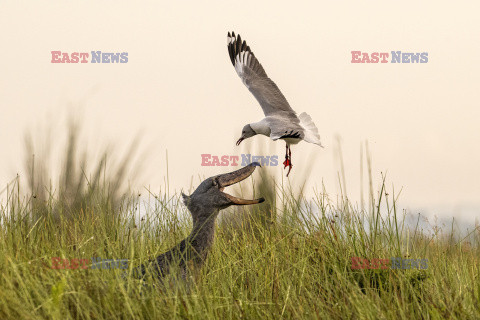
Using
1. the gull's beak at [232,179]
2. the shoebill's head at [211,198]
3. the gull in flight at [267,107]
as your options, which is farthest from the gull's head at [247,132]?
the shoebill's head at [211,198]

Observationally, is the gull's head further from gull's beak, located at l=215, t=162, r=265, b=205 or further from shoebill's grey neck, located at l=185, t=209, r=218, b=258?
shoebill's grey neck, located at l=185, t=209, r=218, b=258

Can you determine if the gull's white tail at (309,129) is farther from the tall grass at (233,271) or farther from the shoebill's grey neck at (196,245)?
the shoebill's grey neck at (196,245)

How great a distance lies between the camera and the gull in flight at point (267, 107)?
7.62m

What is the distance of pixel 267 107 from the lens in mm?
8141

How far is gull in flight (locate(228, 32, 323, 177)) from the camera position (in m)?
7.62

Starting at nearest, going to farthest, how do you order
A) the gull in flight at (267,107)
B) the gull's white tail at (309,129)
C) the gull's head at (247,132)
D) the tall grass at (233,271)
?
1. the tall grass at (233,271)
2. the gull's white tail at (309,129)
3. the gull in flight at (267,107)
4. the gull's head at (247,132)

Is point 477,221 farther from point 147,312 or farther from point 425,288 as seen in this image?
point 147,312

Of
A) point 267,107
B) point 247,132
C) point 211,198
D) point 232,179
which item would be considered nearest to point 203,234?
point 211,198

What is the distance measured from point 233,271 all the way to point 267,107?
312 centimetres

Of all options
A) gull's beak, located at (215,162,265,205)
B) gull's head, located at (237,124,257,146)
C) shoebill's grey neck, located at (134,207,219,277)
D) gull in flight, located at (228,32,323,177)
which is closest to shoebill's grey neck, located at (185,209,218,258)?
shoebill's grey neck, located at (134,207,219,277)

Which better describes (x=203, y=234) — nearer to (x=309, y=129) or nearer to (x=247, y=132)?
(x=309, y=129)

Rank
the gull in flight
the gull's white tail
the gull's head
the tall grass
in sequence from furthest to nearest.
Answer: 1. the gull's head
2. the gull in flight
3. the gull's white tail
4. the tall grass

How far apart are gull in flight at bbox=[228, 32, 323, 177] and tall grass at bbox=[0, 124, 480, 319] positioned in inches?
28.2

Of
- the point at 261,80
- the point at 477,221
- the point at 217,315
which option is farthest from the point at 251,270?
the point at 477,221
